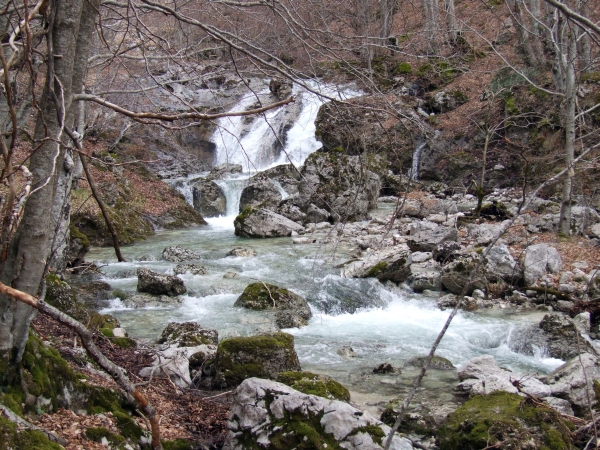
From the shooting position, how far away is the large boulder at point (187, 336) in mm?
6039

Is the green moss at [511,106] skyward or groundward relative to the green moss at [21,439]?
skyward

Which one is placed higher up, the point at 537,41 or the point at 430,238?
the point at 537,41

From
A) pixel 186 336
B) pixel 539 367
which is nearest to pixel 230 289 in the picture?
pixel 186 336

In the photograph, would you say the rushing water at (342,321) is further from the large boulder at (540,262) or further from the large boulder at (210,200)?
the large boulder at (210,200)

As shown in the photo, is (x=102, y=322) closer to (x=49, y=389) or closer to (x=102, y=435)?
(x=49, y=389)

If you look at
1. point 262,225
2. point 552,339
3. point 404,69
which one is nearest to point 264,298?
point 552,339

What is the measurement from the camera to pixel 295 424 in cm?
334

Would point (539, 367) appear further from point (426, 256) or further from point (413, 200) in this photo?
point (413, 200)

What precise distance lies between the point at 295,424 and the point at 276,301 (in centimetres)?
508

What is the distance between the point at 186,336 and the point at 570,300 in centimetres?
638

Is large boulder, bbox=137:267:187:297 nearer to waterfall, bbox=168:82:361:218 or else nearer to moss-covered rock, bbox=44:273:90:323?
moss-covered rock, bbox=44:273:90:323

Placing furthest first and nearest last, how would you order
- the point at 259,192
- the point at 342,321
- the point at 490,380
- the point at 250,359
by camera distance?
the point at 259,192 → the point at 342,321 → the point at 490,380 → the point at 250,359

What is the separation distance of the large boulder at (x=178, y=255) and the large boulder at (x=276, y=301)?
11.1 feet

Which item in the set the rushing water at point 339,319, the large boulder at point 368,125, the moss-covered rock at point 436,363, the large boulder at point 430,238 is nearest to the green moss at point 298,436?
the rushing water at point 339,319
